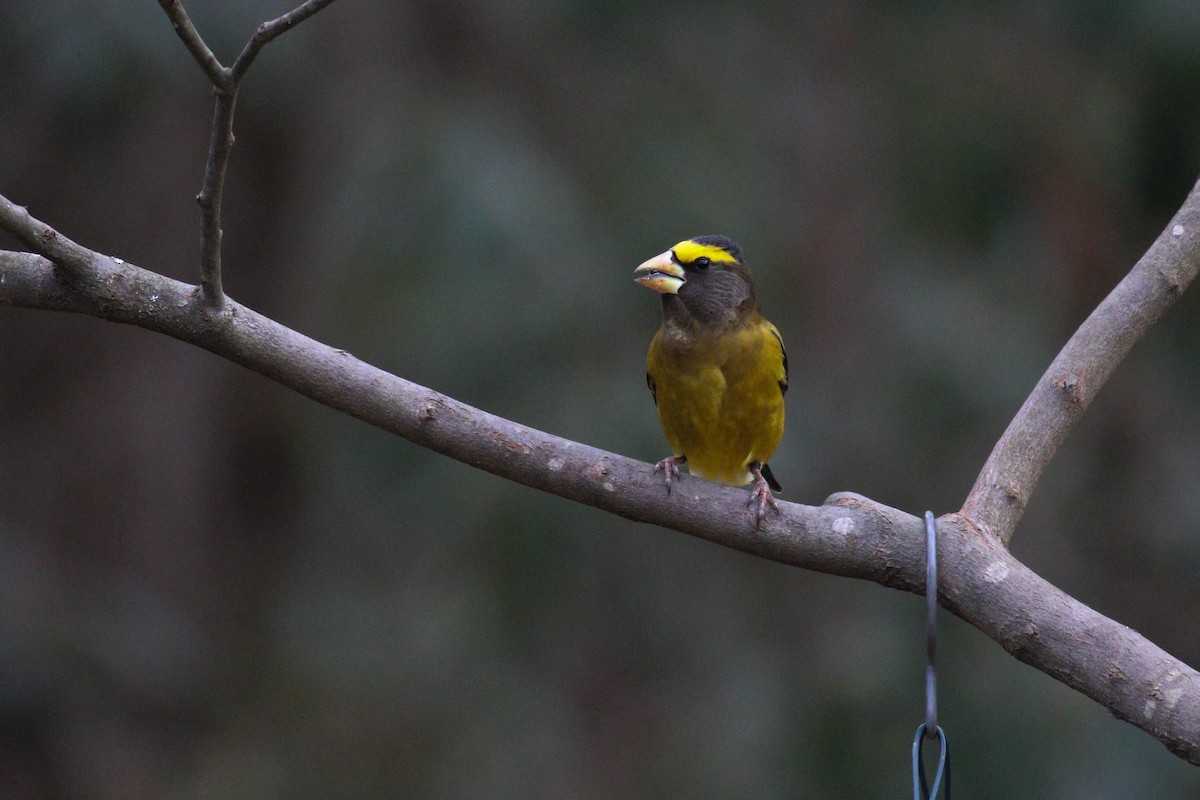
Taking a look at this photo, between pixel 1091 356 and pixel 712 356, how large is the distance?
1201 mm

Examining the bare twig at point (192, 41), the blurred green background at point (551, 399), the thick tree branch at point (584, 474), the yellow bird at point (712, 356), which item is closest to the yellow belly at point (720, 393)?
the yellow bird at point (712, 356)

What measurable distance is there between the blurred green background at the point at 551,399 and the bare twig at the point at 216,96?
3827mm

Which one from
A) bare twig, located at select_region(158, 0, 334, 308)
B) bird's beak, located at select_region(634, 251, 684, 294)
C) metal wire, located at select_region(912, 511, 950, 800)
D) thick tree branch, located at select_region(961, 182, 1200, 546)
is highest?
bird's beak, located at select_region(634, 251, 684, 294)

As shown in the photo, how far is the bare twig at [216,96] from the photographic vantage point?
2.42 metres

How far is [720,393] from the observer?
13.3ft

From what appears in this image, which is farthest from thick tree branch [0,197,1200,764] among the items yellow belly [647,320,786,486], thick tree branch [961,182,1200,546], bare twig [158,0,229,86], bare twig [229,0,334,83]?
yellow belly [647,320,786,486]

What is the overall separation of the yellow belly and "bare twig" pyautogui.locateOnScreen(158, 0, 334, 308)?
62.6 inches

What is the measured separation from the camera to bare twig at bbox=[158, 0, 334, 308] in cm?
242

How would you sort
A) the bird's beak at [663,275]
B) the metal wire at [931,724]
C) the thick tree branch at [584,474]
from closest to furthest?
1. the metal wire at [931,724]
2. the thick tree branch at [584,474]
3. the bird's beak at [663,275]

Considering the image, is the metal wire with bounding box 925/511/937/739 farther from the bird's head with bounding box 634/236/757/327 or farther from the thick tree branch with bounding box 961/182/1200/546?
the bird's head with bounding box 634/236/757/327

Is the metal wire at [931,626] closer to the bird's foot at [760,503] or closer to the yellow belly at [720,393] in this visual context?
the bird's foot at [760,503]

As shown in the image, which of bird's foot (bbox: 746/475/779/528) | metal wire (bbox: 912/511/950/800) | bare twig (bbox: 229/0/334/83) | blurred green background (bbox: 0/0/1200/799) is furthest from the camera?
blurred green background (bbox: 0/0/1200/799)

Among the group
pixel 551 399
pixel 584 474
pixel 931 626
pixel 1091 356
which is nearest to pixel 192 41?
pixel 584 474

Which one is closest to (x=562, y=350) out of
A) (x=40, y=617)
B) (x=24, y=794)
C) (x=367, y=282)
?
(x=367, y=282)
